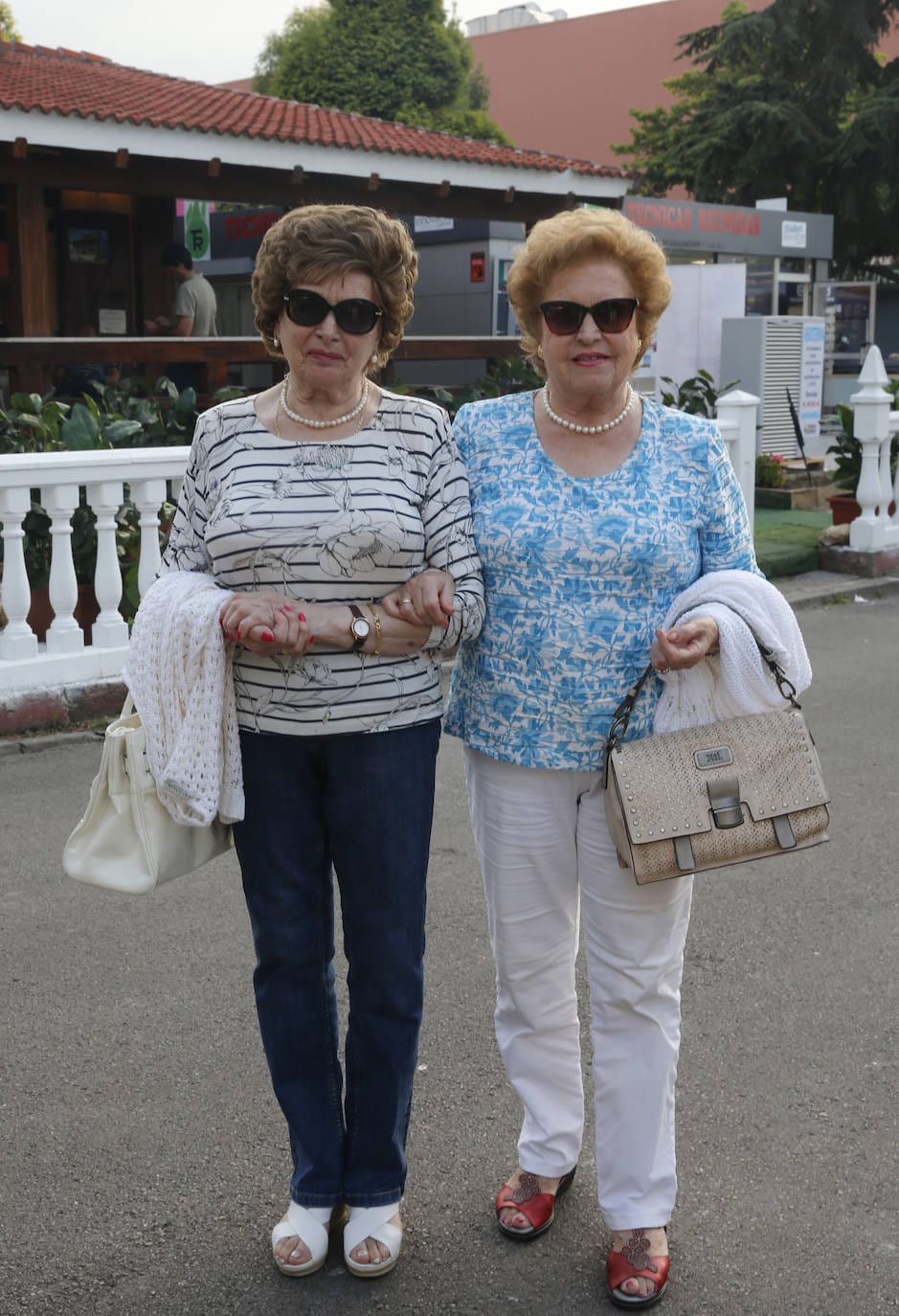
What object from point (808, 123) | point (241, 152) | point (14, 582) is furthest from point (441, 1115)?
point (808, 123)

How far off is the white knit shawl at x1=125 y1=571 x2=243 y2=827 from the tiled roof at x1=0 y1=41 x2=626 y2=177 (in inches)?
425

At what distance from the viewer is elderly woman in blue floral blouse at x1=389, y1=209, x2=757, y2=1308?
245cm

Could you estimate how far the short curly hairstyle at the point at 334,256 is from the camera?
7.64 feet

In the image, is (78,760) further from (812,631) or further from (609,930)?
(812,631)

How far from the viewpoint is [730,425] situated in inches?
356

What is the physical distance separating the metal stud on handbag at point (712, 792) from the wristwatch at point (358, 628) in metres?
0.46

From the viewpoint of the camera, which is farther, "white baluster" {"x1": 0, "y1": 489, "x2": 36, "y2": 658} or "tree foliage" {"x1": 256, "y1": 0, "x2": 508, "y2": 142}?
"tree foliage" {"x1": 256, "y1": 0, "x2": 508, "y2": 142}

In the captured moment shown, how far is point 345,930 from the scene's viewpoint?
2537 mm

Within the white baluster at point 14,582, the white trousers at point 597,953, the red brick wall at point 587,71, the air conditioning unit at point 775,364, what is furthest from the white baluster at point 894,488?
the red brick wall at point 587,71

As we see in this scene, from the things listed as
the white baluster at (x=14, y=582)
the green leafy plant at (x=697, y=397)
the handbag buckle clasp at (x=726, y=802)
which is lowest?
the white baluster at (x=14, y=582)

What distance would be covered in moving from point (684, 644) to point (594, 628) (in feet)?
0.56

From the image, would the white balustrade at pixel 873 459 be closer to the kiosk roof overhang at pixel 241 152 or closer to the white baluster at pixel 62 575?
the white baluster at pixel 62 575

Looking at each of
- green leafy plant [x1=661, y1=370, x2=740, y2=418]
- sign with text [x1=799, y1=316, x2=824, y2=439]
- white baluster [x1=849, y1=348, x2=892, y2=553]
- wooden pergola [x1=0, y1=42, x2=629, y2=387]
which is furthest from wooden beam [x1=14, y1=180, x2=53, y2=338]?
sign with text [x1=799, y1=316, x2=824, y2=439]

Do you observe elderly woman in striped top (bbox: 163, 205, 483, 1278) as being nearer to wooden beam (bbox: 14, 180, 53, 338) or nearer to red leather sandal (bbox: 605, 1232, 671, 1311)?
red leather sandal (bbox: 605, 1232, 671, 1311)
